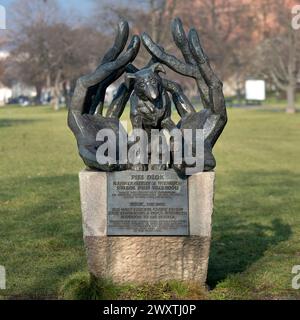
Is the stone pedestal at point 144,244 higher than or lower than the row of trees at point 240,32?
lower

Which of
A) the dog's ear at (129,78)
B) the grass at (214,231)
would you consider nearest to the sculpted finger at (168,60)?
the dog's ear at (129,78)

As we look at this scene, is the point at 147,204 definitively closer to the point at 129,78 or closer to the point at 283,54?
the point at 129,78

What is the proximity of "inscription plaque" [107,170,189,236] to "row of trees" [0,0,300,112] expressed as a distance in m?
46.0

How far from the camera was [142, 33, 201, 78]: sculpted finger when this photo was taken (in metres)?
7.34

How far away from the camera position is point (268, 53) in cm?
5928

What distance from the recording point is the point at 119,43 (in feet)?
24.1

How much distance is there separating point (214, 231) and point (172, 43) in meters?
49.5

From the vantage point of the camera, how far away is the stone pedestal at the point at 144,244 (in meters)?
6.95

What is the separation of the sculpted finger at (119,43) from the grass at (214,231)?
2273 mm

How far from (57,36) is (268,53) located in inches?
807

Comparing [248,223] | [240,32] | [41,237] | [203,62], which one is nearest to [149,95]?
[203,62]

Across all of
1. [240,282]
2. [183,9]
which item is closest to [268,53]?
[183,9]

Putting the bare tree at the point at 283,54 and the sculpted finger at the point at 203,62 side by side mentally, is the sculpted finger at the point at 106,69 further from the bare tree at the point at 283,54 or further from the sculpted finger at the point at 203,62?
the bare tree at the point at 283,54

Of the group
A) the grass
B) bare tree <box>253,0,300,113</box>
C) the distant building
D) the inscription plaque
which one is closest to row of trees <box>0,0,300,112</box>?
bare tree <box>253,0,300,113</box>
